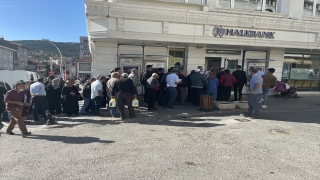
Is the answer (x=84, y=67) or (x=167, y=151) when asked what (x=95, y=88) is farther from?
(x=84, y=67)

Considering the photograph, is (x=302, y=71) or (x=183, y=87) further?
(x=302, y=71)

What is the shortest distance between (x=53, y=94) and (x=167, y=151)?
18.0ft

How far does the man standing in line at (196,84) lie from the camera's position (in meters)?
8.98

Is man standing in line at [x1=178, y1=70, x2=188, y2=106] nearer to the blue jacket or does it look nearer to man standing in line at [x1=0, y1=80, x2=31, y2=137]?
the blue jacket

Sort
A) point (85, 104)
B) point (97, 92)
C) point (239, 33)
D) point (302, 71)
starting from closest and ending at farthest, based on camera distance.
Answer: point (97, 92)
point (85, 104)
point (239, 33)
point (302, 71)

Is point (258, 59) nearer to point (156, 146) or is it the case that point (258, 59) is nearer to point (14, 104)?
point (156, 146)

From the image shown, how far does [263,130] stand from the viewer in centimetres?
608

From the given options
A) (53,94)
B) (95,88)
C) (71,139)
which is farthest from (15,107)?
(95,88)

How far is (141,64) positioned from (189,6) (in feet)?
12.5

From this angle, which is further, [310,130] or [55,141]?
[310,130]

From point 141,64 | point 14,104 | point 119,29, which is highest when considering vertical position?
point 119,29

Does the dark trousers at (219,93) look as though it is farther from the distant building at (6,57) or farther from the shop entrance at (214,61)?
the distant building at (6,57)

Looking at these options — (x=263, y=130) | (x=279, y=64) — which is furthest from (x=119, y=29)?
(x=279, y=64)

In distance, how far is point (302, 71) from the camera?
554 inches
